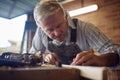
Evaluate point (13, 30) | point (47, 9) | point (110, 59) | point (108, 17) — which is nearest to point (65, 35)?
point (47, 9)

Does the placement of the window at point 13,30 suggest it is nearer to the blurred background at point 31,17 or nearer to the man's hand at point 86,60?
the blurred background at point 31,17

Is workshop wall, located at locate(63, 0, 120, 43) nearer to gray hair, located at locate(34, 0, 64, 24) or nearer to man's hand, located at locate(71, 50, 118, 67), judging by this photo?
gray hair, located at locate(34, 0, 64, 24)

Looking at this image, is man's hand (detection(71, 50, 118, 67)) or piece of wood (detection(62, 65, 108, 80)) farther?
man's hand (detection(71, 50, 118, 67))

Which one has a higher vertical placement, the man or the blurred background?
the blurred background

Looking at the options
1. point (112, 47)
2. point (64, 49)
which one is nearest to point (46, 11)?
Answer: point (64, 49)

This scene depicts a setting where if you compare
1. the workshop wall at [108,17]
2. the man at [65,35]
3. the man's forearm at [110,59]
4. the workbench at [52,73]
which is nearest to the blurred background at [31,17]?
the workshop wall at [108,17]

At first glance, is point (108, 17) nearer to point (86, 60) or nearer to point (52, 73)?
point (86, 60)

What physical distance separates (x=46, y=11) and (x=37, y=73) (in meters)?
0.76

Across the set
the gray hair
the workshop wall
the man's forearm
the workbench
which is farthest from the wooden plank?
the workshop wall

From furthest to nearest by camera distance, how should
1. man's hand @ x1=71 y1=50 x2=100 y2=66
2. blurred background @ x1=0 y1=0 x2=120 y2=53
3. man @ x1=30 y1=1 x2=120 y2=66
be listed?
1. blurred background @ x1=0 y1=0 x2=120 y2=53
2. man @ x1=30 y1=1 x2=120 y2=66
3. man's hand @ x1=71 y1=50 x2=100 y2=66

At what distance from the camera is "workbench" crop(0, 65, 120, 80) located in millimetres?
364

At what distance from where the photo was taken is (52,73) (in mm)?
434

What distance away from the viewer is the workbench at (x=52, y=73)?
14.3 inches

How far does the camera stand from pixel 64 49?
1.28 metres
